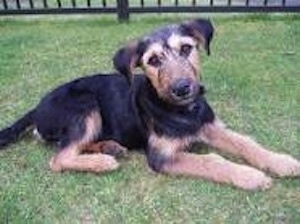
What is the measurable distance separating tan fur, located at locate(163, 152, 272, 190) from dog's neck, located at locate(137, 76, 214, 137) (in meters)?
0.19

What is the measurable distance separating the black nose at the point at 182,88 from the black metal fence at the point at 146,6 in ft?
13.1

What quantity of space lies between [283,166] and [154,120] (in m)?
0.96

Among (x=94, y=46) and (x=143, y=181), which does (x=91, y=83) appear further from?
(x=94, y=46)

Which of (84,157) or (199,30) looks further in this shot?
(84,157)

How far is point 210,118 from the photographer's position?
492 centimetres

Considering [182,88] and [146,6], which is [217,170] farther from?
[146,6]

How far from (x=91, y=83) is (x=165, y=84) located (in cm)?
93

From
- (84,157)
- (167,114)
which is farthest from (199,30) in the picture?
(84,157)

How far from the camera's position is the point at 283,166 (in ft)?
14.9

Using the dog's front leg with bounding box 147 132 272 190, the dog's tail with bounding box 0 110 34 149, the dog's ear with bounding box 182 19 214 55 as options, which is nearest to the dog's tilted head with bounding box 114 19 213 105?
the dog's ear with bounding box 182 19 214 55

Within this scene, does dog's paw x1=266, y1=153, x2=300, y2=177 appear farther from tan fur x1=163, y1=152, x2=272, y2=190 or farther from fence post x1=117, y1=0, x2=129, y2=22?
fence post x1=117, y1=0, x2=129, y2=22

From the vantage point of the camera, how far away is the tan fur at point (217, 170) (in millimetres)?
4402

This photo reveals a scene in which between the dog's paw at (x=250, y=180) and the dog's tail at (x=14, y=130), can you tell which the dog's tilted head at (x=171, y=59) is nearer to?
the dog's paw at (x=250, y=180)

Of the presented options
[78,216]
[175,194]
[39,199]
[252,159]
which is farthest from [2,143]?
[252,159]
